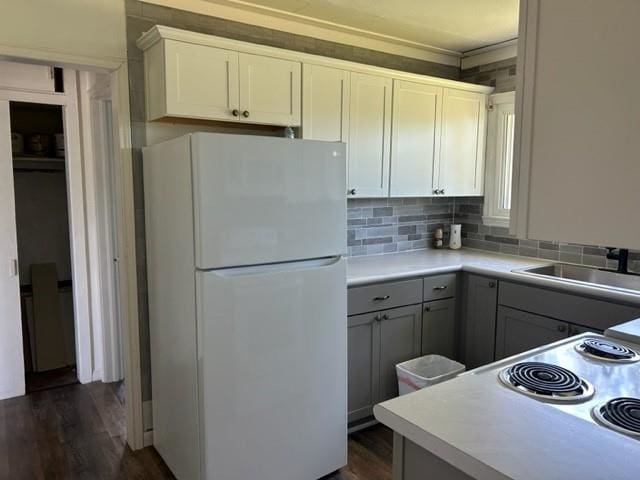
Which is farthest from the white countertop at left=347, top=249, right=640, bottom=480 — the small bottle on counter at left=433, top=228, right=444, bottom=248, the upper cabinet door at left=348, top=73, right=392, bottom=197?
the small bottle on counter at left=433, top=228, right=444, bottom=248

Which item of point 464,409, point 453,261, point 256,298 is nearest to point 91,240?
point 256,298

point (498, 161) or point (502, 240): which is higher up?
point (498, 161)

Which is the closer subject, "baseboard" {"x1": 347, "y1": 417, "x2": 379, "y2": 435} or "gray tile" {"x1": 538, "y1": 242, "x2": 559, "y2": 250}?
"baseboard" {"x1": 347, "y1": 417, "x2": 379, "y2": 435}

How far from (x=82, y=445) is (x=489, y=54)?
12.2ft

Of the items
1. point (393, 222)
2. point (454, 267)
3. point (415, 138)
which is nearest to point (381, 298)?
point (454, 267)

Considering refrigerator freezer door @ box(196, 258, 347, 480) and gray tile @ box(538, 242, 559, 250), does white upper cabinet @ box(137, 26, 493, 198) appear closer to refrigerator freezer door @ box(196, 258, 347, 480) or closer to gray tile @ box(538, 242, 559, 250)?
gray tile @ box(538, 242, 559, 250)

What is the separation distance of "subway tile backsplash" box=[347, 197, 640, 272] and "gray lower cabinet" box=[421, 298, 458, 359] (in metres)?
0.65

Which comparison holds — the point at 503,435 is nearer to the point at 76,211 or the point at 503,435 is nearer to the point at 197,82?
the point at 197,82

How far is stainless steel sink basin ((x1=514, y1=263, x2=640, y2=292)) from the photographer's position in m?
2.83

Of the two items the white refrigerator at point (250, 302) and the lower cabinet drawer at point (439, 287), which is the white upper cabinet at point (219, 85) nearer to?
the white refrigerator at point (250, 302)

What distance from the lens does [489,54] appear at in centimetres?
357

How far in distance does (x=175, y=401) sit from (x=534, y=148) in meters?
2.06

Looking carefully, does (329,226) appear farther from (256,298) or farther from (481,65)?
(481,65)

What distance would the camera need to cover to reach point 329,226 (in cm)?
224
